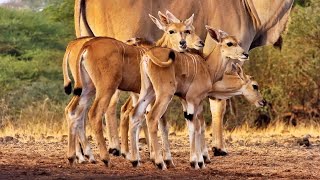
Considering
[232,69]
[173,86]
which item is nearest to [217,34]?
[232,69]

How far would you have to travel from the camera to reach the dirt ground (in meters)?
7.74

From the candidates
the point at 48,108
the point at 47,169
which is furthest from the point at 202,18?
the point at 48,108

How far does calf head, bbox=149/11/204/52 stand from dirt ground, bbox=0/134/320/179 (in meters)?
1.04

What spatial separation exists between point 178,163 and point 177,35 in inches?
45.2

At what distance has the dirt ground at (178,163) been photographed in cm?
774

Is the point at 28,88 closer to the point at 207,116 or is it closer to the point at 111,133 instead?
the point at 207,116

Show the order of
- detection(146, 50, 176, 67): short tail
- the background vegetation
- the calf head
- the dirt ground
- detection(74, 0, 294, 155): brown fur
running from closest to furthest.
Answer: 1. the dirt ground
2. detection(146, 50, 176, 67): short tail
3. the calf head
4. detection(74, 0, 294, 155): brown fur
5. the background vegetation

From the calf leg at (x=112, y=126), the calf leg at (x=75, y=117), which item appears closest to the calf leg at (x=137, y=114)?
the calf leg at (x=75, y=117)

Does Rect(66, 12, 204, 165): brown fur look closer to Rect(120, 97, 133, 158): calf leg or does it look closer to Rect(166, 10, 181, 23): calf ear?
Rect(120, 97, 133, 158): calf leg

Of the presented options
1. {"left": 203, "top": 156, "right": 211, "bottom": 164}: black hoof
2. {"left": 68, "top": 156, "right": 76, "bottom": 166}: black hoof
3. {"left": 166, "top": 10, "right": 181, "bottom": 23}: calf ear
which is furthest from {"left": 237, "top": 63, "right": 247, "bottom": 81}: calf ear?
{"left": 68, "top": 156, "right": 76, "bottom": 166}: black hoof

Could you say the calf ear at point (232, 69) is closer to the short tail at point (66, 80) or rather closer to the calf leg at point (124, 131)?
the calf leg at point (124, 131)

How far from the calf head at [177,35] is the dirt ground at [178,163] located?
1044 millimetres

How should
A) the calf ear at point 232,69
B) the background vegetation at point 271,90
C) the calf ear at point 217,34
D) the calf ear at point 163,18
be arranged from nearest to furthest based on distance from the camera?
the calf ear at point 217,34, the calf ear at point 232,69, the calf ear at point 163,18, the background vegetation at point 271,90

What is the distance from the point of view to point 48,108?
16875mm
